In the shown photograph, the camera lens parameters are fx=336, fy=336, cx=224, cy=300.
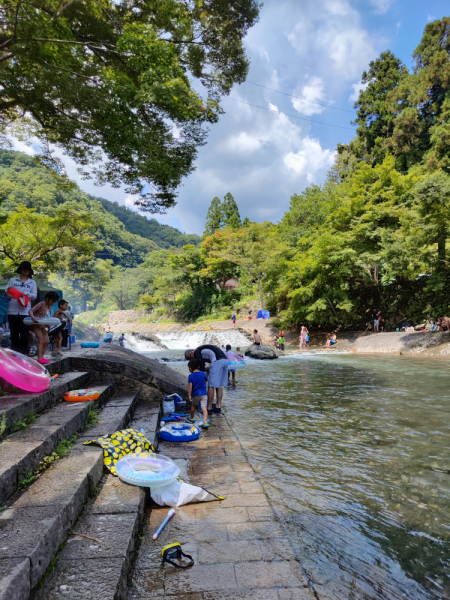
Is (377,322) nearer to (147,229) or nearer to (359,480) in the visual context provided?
(359,480)

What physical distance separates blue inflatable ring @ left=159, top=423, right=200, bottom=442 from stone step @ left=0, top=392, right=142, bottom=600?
1.78 metres

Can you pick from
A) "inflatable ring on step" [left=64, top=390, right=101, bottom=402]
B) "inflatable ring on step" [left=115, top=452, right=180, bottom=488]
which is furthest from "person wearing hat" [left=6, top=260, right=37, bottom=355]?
"inflatable ring on step" [left=115, top=452, right=180, bottom=488]

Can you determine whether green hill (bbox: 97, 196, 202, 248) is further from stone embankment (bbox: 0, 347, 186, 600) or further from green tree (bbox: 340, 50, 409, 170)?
stone embankment (bbox: 0, 347, 186, 600)

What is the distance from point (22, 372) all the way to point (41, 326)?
202cm

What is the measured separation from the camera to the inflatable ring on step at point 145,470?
321 centimetres

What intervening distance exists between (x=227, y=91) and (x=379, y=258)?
47.5 feet

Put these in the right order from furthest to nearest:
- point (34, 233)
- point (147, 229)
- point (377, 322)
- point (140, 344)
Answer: point (147, 229) < point (140, 344) < point (377, 322) < point (34, 233)

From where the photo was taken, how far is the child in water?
5731mm

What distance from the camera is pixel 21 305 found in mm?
5875

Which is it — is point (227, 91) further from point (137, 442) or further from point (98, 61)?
point (137, 442)

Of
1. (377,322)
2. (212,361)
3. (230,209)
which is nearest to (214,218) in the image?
(230,209)

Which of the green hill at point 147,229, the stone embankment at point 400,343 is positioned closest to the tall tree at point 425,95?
the stone embankment at point 400,343

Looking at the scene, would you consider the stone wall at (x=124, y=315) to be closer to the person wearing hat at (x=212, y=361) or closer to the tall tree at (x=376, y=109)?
the tall tree at (x=376, y=109)

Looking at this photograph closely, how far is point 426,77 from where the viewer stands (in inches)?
1248
